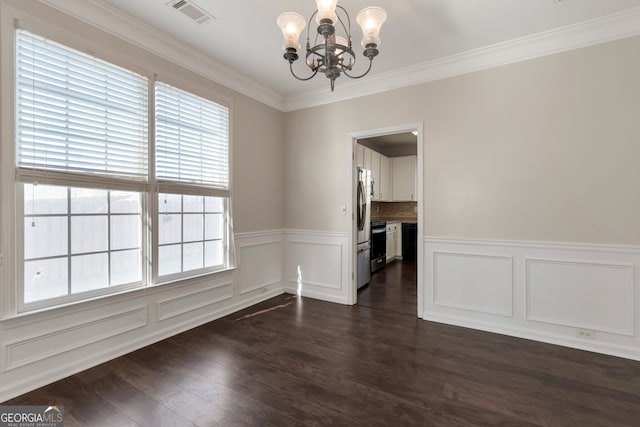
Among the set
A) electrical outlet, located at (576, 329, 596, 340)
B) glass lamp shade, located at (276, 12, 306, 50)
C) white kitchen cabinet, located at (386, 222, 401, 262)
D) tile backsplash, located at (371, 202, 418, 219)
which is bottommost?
electrical outlet, located at (576, 329, 596, 340)

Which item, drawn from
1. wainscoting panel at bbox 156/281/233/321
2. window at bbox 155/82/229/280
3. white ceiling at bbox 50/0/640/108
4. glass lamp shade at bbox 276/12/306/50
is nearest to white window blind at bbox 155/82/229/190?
window at bbox 155/82/229/280

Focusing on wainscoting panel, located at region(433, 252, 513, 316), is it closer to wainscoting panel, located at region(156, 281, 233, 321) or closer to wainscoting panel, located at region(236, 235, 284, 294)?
wainscoting panel, located at region(236, 235, 284, 294)

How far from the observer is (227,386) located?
86.1 inches

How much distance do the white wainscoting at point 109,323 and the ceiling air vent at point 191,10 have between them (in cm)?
240

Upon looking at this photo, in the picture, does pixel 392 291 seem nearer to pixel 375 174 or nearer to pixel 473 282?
pixel 473 282

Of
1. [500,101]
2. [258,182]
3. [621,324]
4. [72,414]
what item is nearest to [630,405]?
[621,324]

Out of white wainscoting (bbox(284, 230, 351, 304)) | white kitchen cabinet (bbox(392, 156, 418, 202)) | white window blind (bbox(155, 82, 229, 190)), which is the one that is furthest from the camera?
white kitchen cabinet (bbox(392, 156, 418, 202))

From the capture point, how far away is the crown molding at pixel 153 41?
2.39 m

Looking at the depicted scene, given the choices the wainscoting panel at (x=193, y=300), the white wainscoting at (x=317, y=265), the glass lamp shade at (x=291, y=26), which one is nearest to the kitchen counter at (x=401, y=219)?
the white wainscoting at (x=317, y=265)

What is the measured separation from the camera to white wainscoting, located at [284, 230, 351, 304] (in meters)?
4.16

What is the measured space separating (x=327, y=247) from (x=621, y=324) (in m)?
3.13

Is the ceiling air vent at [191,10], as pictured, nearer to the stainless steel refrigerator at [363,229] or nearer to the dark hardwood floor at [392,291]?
the stainless steel refrigerator at [363,229]

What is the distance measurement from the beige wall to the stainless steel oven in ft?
7.24

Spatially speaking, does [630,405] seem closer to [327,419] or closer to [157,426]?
[327,419]
